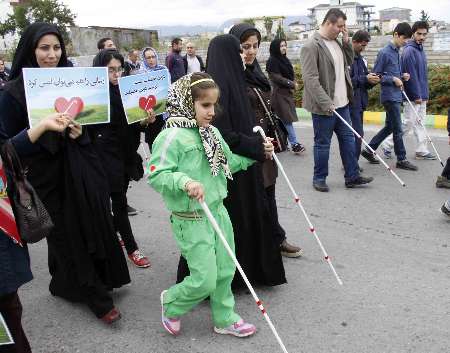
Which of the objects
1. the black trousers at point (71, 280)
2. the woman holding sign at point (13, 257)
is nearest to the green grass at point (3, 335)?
the woman holding sign at point (13, 257)

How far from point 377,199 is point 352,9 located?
4349 inches

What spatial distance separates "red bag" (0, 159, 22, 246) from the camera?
2307 mm

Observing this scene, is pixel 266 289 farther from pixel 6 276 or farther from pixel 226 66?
pixel 6 276

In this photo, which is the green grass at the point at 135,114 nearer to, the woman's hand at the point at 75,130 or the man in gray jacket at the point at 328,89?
the woman's hand at the point at 75,130

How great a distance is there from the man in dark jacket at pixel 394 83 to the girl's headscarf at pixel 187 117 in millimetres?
4371

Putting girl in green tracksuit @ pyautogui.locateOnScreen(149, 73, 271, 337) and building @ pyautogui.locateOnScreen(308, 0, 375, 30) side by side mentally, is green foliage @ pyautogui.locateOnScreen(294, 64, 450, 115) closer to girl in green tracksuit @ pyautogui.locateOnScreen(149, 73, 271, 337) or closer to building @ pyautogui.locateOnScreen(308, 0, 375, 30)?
girl in green tracksuit @ pyautogui.locateOnScreen(149, 73, 271, 337)

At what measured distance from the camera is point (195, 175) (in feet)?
9.50

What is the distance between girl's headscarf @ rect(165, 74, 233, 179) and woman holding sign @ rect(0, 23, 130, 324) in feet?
1.92

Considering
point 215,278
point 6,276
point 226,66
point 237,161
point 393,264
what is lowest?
point 393,264

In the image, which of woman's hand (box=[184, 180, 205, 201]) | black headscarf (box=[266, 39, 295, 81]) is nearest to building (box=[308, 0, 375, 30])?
black headscarf (box=[266, 39, 295, 81])

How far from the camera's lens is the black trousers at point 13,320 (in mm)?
2477

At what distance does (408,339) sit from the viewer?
119 inches

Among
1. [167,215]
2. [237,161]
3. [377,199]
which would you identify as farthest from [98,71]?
[377,199]

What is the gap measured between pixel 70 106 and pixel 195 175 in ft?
3.07
